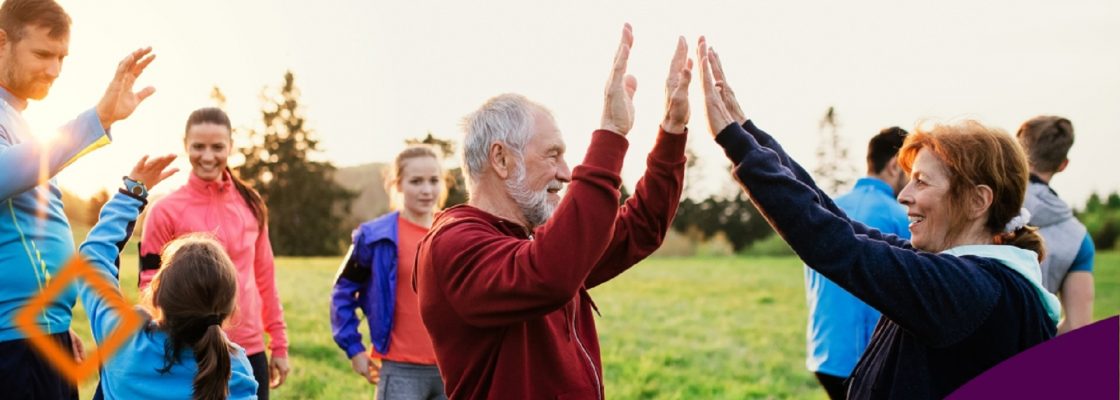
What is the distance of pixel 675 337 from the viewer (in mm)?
14656

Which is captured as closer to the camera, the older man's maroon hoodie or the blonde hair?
the older man's maroon hoodie

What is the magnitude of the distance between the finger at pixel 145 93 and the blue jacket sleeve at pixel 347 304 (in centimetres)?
218

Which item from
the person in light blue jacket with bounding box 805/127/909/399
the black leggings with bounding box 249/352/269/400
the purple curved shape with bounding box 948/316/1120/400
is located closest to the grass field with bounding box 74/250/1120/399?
the black leggings with bounding box 249/352/269/400

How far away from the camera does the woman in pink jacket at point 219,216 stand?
4.97 metres

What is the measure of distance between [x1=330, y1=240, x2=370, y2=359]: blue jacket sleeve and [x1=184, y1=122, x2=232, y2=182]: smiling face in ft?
2.90

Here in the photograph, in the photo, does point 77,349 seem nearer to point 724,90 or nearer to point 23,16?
point 23,16

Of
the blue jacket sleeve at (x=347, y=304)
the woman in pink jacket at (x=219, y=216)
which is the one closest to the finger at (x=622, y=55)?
the woman in pink jacket at (x=219, y=216)

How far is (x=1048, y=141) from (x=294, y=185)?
56.7 metres

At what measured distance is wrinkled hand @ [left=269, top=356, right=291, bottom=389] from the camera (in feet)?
18.0

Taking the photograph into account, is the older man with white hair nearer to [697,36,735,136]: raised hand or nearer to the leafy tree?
[697,36,735,136]: raised hand

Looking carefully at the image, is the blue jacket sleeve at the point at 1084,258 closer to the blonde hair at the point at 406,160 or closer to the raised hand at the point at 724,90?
the raised hand at the point at 724,90

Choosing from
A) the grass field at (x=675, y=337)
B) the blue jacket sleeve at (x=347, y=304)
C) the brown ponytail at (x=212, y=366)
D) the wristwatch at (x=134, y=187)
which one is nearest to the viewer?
the brown ponytail at (x=212, y=366)

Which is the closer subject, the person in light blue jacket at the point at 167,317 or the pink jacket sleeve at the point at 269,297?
the person in light blue jacket at the point at 167,317

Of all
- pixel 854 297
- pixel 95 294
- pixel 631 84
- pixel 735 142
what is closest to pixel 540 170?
pixel 631 84
